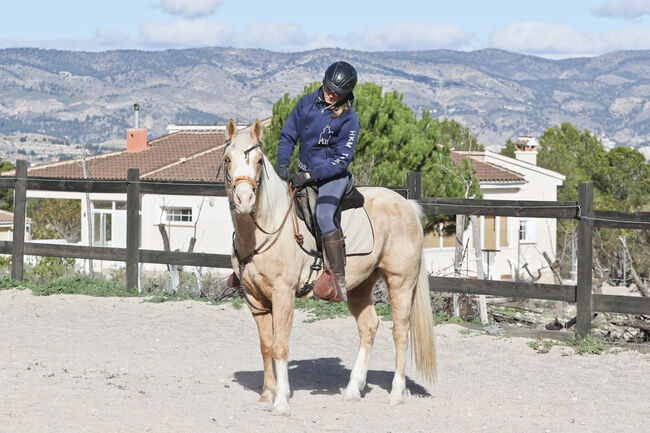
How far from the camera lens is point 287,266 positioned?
6.18 metres

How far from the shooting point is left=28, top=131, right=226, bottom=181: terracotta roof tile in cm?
3312

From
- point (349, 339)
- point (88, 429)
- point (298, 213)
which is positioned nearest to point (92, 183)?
point (349, 339)

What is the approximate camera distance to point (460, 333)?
9.66m

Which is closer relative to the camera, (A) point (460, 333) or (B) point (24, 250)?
(A) point (460, 333)

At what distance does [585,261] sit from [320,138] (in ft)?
13.2

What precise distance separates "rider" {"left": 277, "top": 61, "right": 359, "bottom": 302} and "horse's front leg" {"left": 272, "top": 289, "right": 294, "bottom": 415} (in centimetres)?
29

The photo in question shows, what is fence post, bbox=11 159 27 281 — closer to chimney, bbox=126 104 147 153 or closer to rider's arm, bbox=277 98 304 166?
rider's arm, bbox=277 98 304 166

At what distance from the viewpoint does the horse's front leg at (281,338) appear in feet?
20.1

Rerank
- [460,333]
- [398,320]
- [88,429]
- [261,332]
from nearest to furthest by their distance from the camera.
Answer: [88,429]
[261,332]
[398,320]
[460,333]

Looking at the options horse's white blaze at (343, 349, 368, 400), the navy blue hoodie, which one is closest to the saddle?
the navy blue hoodie

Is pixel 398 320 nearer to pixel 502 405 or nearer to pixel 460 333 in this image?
pixel 502 405

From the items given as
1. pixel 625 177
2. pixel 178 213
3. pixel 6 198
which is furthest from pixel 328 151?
pixel 6 198

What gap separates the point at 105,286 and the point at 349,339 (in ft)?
14.1

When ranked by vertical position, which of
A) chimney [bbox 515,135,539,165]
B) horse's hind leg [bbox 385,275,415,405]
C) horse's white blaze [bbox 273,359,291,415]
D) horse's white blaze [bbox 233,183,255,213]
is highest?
chimney [bbox 515,135,539,165]
